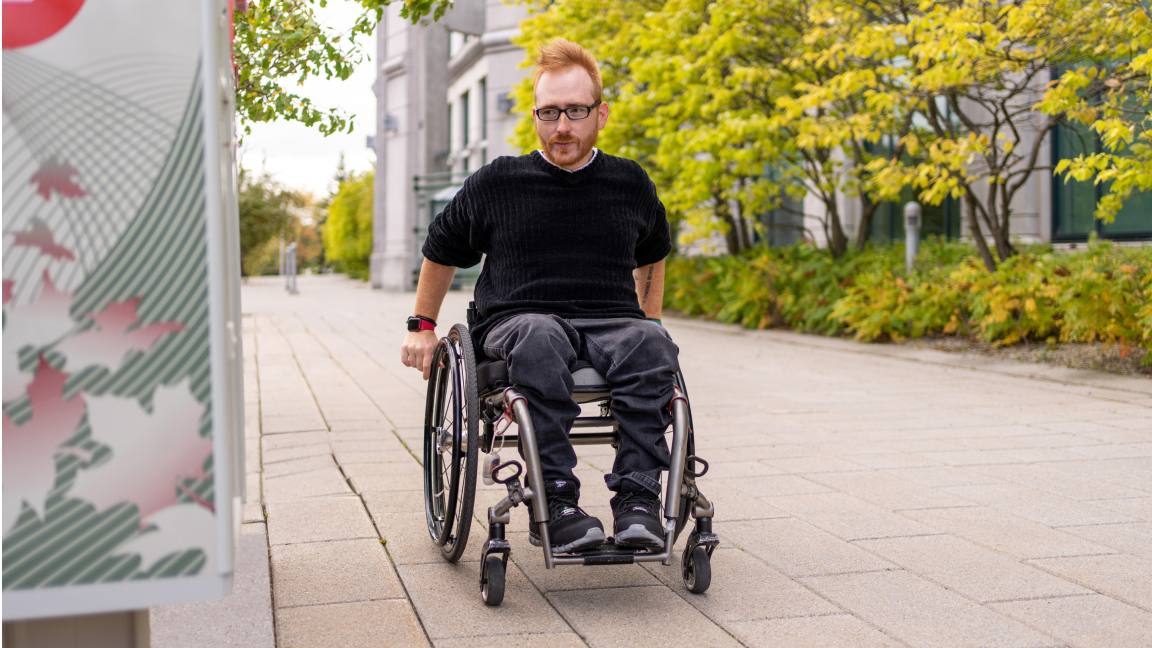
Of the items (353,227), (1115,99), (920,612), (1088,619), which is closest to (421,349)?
(920,612)

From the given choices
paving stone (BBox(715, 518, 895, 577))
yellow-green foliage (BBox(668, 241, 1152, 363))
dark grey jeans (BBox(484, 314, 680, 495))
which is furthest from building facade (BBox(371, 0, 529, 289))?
dark grey jeans (BBox(484, 314, 680, 495))

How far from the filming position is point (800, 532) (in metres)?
4.21

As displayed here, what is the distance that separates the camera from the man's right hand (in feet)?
12.7

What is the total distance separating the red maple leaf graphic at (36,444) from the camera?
5.55 ft

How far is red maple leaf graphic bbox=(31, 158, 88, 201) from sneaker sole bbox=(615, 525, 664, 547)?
187 cm

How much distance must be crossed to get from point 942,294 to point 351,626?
9335mm

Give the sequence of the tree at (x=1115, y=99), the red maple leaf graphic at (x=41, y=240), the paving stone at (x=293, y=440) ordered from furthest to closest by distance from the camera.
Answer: the tree at (x=1115, y=99) → the paving stone at (x=293, y=440) → the red maple leaf graphic at (x=41, y=240)

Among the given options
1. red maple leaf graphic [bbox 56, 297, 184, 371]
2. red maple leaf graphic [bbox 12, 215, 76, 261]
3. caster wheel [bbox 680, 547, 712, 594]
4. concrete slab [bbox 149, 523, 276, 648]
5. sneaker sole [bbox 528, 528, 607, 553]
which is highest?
red maple leaf graphic [bbox 12, 215, 76, 261]

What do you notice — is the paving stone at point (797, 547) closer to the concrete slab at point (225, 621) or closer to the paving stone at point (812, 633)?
the paving stone at point (812, 633)

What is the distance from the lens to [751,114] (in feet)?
44.1

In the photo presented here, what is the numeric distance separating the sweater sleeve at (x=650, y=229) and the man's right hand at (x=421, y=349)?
28.7 inches

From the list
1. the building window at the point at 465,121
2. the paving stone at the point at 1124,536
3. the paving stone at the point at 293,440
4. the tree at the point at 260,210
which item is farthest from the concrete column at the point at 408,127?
the paving stone at the point at 1124,536

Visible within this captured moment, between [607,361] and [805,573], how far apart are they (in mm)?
899

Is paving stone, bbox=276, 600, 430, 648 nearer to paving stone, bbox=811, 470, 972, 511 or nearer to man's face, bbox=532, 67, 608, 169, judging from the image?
man's face, bbox=532, 67, 608, 169
